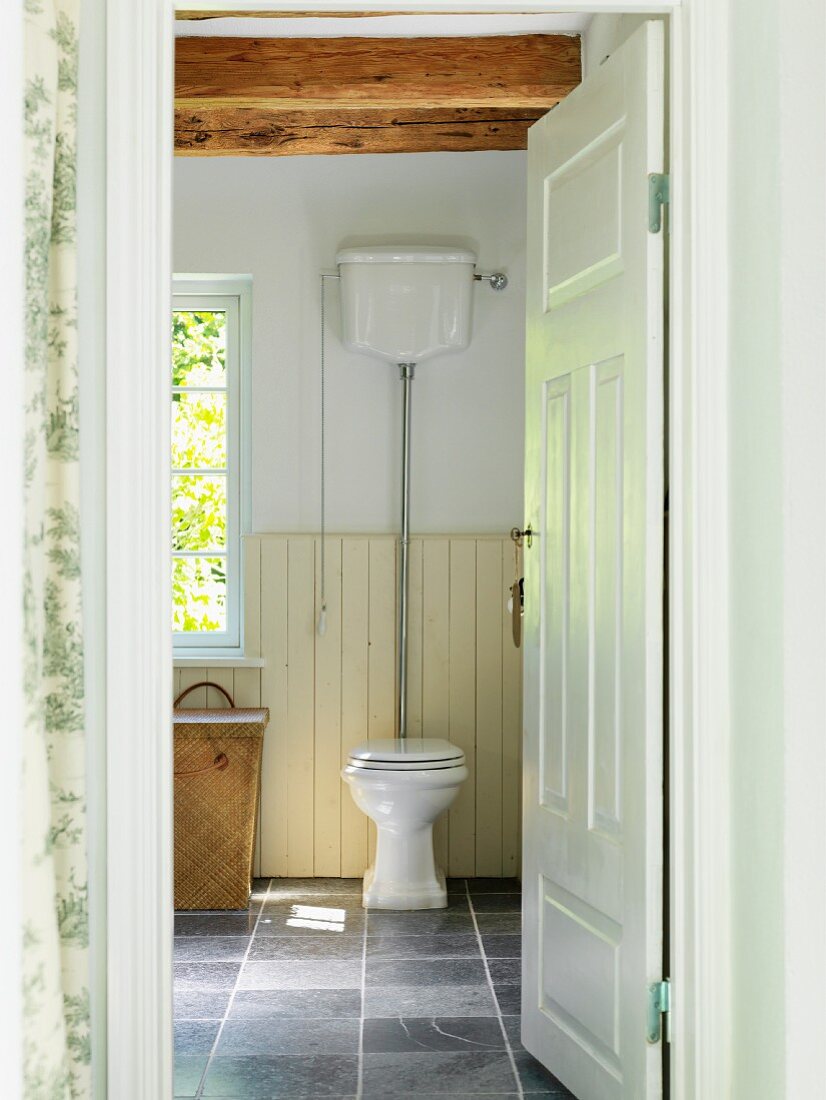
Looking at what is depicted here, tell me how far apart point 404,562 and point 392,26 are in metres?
1.72

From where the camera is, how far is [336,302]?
4.28 m

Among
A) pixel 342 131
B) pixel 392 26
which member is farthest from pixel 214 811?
pixel 392 26

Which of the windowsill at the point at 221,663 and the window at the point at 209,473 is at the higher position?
the window at the point at 209,473

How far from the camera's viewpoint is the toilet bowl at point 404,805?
12.4ft

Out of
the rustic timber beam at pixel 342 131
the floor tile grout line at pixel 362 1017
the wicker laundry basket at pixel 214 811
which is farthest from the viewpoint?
the rustic timber beam at pixel 342 131

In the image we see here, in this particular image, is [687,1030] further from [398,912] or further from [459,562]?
[459,562]

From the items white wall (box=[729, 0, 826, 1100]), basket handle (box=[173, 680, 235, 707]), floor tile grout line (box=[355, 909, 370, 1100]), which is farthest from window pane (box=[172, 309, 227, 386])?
white wall (box=[729, 0, 826, 1100])

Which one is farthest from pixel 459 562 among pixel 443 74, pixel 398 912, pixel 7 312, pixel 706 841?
pixel 7 312

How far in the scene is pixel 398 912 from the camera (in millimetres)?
3887

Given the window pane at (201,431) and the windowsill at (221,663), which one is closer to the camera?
the windowsill at (221,663)

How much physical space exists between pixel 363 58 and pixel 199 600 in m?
1.97

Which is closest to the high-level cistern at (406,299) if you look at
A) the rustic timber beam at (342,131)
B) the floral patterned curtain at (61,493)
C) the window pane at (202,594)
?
the rustic timber beam at (342,131)

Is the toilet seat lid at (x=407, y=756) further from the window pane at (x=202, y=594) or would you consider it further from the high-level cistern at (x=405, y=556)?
the window pane at (x=202, y=594)

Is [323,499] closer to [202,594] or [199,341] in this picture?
[202,594]
